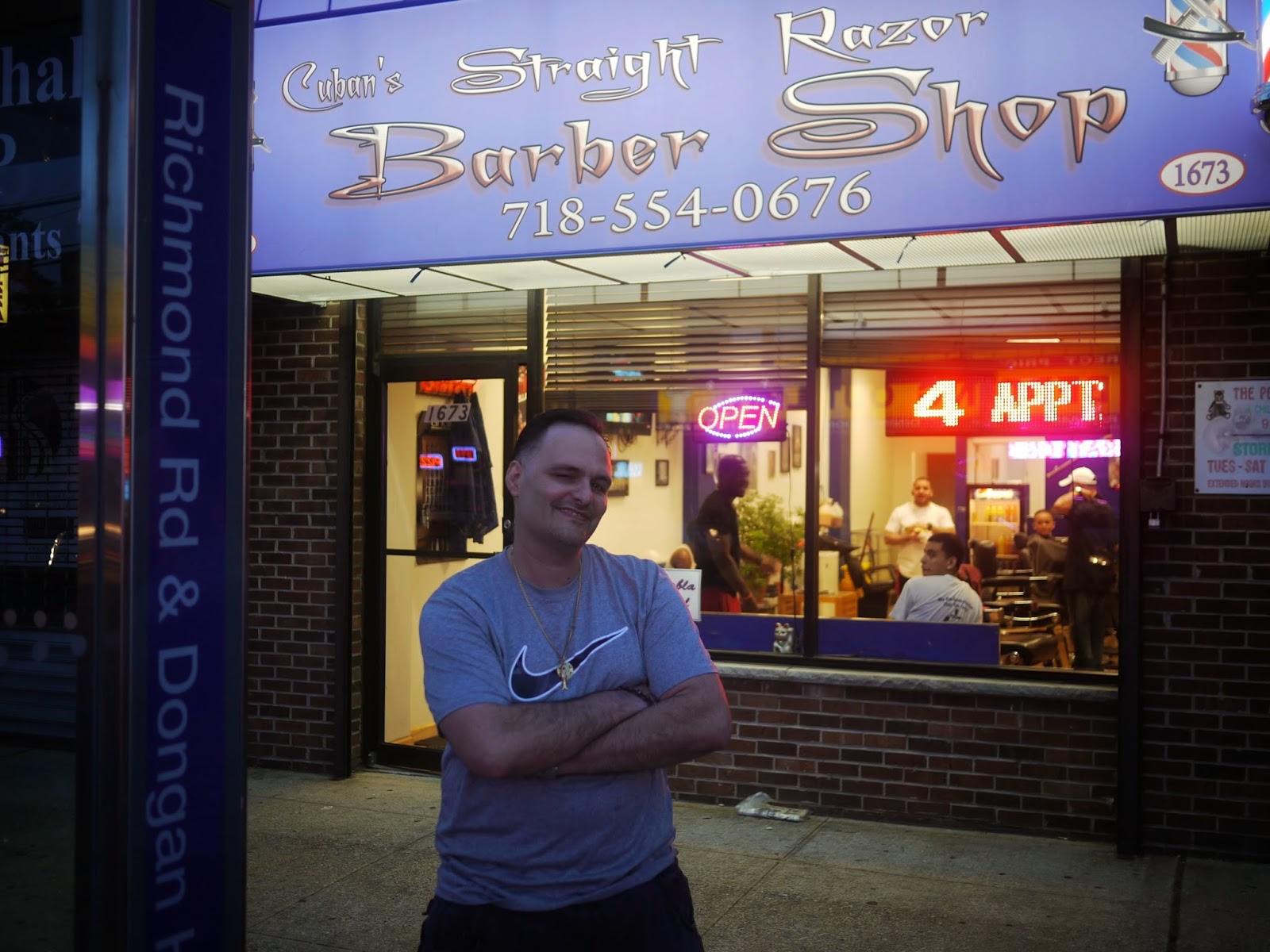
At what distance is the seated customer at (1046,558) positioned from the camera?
6.71m

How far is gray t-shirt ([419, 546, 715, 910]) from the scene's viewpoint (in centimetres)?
257

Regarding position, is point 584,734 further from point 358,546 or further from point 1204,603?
point 358,546

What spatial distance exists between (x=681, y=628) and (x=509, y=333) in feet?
17.5

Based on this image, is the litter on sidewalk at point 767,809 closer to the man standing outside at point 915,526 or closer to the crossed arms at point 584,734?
the man standing outside at point 915,526

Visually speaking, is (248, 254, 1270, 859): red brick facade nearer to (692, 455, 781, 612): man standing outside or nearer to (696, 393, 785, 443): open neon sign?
(692, 455, 781, 612): man standing outside

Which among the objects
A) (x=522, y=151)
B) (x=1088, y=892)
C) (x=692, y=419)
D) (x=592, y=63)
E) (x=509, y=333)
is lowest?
(x=1088, y=892)

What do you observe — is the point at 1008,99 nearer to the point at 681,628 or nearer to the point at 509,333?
the point at 509,333

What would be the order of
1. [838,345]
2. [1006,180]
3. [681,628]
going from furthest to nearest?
[838,345] < [1006,180] < [681,628]

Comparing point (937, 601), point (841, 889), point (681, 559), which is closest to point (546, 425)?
point (841, 889)

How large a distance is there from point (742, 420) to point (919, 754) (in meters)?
2.12

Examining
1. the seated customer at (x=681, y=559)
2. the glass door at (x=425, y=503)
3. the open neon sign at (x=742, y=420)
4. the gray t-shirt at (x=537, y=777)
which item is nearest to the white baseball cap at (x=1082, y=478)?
the open neon sign at (x=742, y=420)

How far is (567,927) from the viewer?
254 centimetres

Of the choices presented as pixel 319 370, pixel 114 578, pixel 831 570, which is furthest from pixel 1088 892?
pixel 319 370

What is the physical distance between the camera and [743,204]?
624 centimetres
